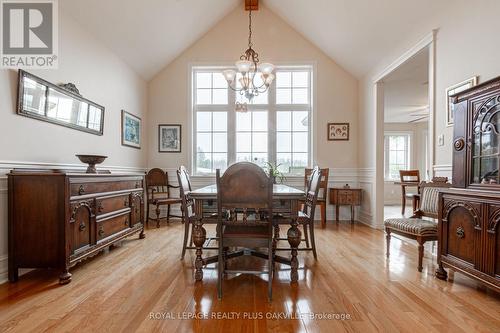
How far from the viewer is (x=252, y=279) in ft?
7.59

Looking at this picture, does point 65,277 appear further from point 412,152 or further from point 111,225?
point 412,152

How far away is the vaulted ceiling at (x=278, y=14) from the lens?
3248 mm

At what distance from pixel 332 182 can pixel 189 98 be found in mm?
3128

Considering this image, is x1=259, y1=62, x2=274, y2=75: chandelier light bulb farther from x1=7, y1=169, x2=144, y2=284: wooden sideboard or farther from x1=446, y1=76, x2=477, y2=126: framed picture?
x1=7, y1=169, x2=144, y2=284: wooden sideboard

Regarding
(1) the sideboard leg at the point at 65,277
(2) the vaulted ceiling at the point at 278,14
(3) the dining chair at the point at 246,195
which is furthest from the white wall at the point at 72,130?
(3) the dining chair at the point at 246,195

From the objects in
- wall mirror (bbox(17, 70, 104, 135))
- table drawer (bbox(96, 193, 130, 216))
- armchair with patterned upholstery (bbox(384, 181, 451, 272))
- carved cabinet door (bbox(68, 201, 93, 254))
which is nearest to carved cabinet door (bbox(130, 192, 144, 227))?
table drawer (bbox(96, 193, 130, 216))

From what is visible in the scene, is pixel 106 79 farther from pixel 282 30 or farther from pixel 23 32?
pixel 282 30

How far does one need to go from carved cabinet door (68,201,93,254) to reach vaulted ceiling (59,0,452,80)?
83.8 inches

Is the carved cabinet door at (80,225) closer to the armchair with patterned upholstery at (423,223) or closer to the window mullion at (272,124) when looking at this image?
the armchair with patterned upholstery at (423,223)

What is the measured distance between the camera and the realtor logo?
2359 mm

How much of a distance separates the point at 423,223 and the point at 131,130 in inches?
167

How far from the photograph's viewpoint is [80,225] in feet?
7.93

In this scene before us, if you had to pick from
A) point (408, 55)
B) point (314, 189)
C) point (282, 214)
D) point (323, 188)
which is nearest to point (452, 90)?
point (408, 55)

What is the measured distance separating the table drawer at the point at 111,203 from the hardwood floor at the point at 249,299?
1.68 ft
